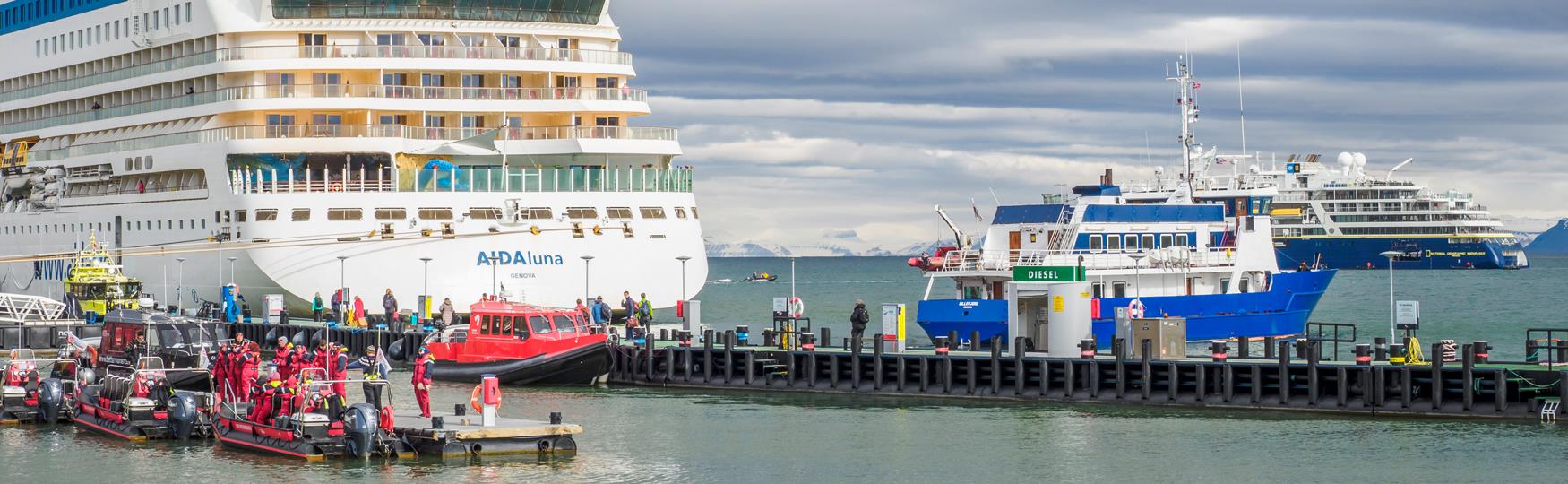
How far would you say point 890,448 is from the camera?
3192 centimetres

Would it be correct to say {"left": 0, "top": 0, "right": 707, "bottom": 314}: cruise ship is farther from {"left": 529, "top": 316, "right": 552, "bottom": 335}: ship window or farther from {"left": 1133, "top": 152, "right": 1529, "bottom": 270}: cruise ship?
{"left": 1133, "top": 152, "right": 1529, "bottom": 270}: cruise ship

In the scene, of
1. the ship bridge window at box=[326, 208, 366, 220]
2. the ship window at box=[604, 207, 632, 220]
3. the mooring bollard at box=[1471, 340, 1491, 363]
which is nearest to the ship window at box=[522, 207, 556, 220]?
the ship window at box=[604, 207, 632, 220]

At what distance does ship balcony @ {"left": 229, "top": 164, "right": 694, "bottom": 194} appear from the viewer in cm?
5462

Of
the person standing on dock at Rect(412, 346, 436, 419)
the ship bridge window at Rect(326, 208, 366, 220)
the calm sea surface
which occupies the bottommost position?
the calm sea surface

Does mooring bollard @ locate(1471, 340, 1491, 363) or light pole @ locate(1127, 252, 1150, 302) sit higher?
light pole @ locate(1127, 252, 1150, 302)

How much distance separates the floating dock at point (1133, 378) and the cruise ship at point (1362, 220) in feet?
383

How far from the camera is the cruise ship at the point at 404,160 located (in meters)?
54.2

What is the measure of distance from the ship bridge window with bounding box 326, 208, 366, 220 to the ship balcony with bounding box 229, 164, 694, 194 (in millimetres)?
725

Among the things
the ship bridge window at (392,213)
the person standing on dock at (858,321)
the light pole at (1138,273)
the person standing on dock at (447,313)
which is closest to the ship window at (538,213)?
the ship bridge window at (392,213)

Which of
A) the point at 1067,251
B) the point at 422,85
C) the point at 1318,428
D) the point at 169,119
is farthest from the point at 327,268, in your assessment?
the point at 1318,428

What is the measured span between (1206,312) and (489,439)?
25225 millimetres

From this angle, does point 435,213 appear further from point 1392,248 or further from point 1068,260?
point 1392,248

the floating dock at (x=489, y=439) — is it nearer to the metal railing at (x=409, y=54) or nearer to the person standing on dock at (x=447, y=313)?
the person standing on dock at (x=447, y=313)

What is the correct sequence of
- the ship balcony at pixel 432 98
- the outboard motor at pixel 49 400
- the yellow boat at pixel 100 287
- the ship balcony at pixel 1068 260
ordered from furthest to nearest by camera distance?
the yellow boat at pixel 100 287
the ship balcony at pixel 432 98
the ship balcony at pixel 1068 260
the outboard motor at pixel 49 400
